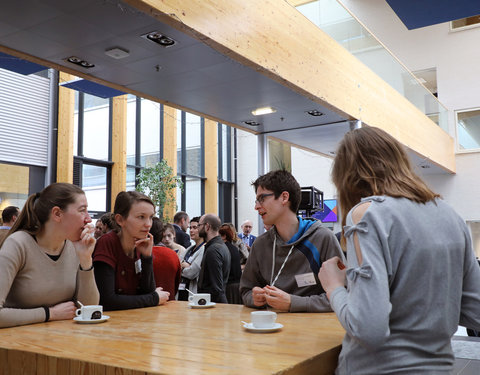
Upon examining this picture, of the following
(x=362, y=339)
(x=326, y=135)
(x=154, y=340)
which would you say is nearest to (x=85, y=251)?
(x=154, y=340)

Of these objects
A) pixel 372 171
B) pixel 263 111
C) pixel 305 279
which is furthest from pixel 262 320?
pixel 263 111

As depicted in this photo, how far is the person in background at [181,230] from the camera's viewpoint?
23.6ft

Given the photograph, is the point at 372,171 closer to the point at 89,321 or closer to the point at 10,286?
the point at 89,321

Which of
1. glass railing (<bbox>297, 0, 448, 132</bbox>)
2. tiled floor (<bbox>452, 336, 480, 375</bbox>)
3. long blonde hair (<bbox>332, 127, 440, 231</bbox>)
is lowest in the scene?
tiled floor (<bbox>452, 336, 480, 375</bbox>)

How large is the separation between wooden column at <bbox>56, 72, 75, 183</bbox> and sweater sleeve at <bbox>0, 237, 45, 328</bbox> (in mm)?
8046

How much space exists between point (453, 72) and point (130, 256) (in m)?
11.4

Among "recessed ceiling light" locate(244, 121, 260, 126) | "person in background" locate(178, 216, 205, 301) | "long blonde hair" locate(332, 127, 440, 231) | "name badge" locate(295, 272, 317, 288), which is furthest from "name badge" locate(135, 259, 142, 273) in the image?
"recessed ceiling light" locate(244, 121, 260, 126)

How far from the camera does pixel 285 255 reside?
2436 millimetres

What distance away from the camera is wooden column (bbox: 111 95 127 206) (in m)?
11.3

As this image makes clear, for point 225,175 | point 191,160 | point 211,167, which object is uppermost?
point 191,160

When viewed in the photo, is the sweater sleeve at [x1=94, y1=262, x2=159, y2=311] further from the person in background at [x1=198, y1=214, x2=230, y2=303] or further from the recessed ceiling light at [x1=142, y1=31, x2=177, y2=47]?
the recessed ceiling light at [x1=142, y1=31, x2=177, y2=47]

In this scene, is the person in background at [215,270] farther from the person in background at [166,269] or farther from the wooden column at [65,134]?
the wooden column at [65,134]

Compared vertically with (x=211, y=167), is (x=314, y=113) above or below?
below

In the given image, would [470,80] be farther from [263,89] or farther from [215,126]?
[263,89]
